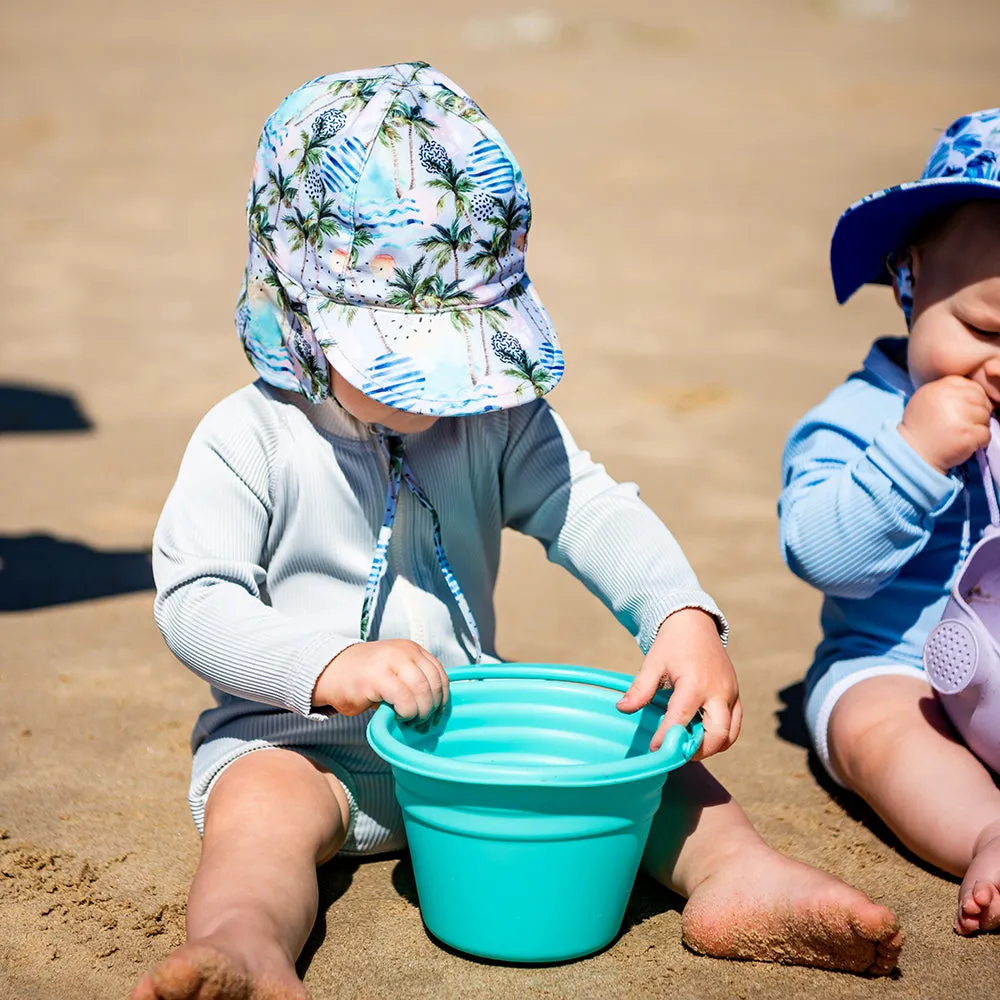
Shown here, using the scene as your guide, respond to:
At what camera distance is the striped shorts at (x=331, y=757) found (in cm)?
172

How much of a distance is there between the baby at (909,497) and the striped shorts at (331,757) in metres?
0.67

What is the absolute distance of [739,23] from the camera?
15242 millimetres

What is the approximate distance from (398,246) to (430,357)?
0.13m

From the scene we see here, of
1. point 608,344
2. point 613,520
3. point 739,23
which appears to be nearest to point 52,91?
point 608,344

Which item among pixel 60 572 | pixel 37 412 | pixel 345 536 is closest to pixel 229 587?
pixel 345 536

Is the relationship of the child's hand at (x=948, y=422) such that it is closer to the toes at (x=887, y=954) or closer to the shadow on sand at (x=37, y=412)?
the toes at (x=887, y=954)

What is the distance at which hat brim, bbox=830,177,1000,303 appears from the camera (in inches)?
75.0

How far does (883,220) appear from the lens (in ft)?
6.75

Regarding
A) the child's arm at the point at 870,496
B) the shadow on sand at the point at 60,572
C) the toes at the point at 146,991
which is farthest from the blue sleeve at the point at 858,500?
the shadow on sand at the point at 60,572

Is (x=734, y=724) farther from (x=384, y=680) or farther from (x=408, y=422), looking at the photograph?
(x=408, y=422)

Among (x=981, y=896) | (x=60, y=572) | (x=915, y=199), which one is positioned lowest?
(x=60, y=572)

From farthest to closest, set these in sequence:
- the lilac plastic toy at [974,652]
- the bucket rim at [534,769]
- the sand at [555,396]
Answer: the lilac plastic toy at [974,652], the sand at [555,396], the bucket rim at [534,769]

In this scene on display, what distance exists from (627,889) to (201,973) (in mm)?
517

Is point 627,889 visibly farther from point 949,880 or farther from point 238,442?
point 238,442
